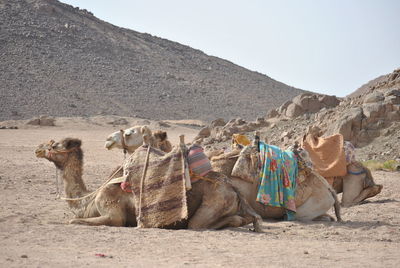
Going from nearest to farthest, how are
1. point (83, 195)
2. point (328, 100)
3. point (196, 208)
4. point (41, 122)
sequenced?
point (196, 208) < point (83, 195) < point (328, 100) < point (41, 122)

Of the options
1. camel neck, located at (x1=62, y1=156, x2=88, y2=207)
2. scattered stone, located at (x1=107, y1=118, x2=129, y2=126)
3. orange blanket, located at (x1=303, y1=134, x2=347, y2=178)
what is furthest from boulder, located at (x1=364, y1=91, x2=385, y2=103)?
scattered stone, located at (x1=107, y1=118, x2=129, y2=126)

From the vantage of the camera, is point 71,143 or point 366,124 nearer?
point 71,143

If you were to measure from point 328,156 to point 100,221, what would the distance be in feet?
14.8

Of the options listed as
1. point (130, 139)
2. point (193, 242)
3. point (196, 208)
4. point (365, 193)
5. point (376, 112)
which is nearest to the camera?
point (193, 242)

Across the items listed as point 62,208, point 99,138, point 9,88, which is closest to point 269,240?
point 62,208

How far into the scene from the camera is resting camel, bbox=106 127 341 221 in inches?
376

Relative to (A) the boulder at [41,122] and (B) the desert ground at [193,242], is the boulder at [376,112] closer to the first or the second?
(B) the desert ground at [193,242]

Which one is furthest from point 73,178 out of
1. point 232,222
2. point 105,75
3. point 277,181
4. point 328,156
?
point 105,75

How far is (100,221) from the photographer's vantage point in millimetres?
8375

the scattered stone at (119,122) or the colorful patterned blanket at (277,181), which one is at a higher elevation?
the colorful patterned blanket at (277,181)

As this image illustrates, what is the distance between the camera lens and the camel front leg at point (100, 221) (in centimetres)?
836

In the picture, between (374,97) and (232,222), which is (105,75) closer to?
(374,97)

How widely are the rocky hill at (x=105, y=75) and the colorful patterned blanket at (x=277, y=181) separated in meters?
42.1

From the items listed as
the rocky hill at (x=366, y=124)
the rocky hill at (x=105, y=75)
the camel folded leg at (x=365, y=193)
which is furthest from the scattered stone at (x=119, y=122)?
the camel folded leg at (x=365, y=193)
